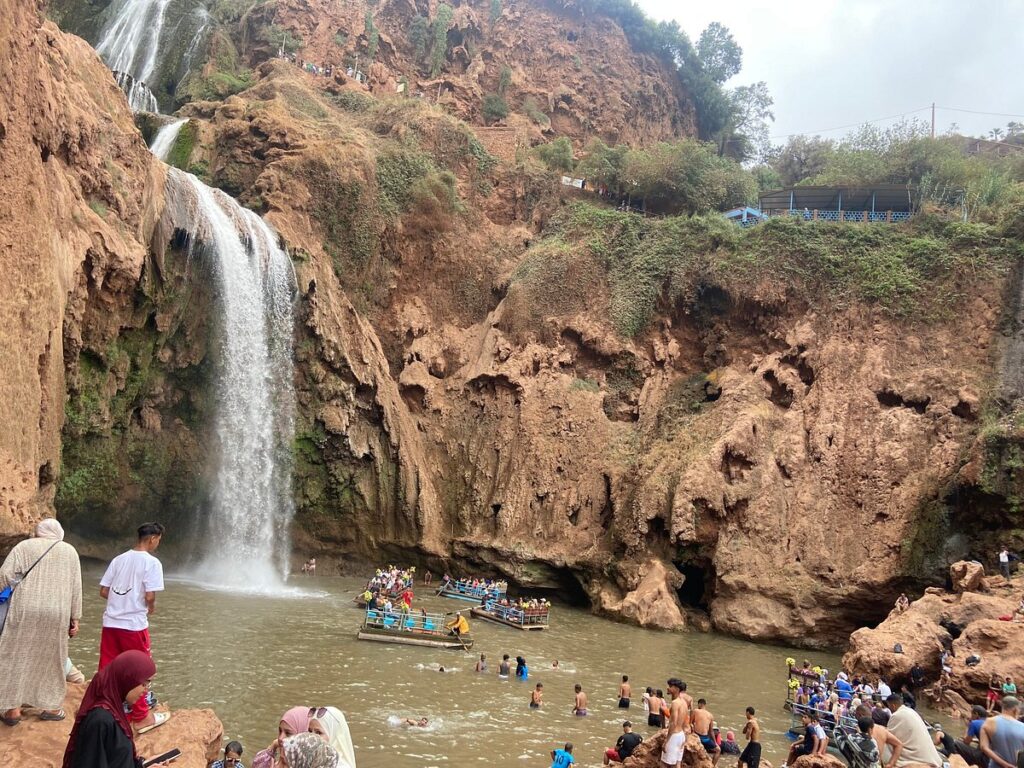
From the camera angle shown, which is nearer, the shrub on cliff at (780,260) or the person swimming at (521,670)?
the person swimming at (521,670)

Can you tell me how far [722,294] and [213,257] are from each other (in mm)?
20610

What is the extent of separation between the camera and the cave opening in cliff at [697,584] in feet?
85.1

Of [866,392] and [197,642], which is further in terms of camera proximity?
[866,392]

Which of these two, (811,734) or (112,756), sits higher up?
(112,756)

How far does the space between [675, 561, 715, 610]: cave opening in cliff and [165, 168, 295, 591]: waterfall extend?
47.0 feet

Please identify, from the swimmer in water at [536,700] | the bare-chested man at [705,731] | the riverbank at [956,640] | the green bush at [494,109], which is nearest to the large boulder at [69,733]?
the bare-chested man at [705,731]

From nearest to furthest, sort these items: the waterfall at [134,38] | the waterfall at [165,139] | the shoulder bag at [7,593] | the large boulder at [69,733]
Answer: the large boulder at [69,733] → the shoulder bag at [7,593] → the waterfall at [165,139] → the waterfall at [134,38]

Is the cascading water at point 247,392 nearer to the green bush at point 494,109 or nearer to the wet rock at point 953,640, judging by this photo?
the wet rock at point 953,640

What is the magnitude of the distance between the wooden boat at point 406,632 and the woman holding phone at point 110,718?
14658 millimetres

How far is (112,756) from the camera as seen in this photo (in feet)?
13.2

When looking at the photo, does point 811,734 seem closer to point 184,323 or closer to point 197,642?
point 197,642

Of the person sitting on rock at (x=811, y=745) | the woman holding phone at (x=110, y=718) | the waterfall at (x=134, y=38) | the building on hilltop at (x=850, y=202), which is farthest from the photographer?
the waterfall at (x=134, y=38)

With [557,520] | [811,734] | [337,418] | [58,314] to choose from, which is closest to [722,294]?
[557,520]

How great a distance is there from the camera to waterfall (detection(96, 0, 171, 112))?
42812mm
